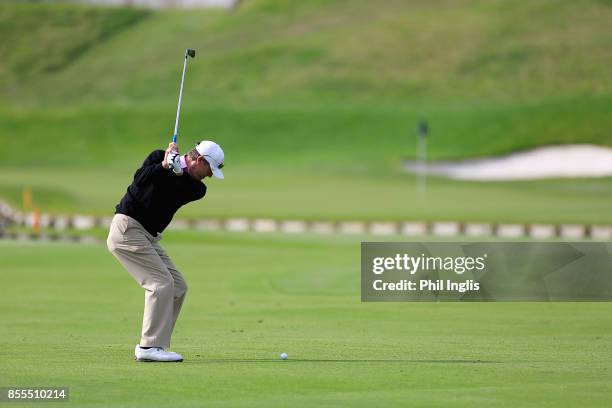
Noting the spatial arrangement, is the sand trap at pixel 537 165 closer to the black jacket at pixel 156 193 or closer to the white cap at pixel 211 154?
the black jacket at pixel 156 193

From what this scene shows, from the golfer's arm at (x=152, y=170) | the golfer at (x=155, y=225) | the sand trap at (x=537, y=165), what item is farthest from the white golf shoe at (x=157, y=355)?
the sand trap at (x=537, y=165)

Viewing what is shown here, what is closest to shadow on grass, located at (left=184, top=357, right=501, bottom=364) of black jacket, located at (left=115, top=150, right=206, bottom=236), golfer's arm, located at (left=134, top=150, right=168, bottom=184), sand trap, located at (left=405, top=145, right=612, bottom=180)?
black jacket, located at (left=115, top=150, right=206, bottom=236)

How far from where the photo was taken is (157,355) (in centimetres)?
1260

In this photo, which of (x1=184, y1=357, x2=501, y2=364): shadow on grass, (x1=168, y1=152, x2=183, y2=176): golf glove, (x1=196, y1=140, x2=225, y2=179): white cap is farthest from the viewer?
(x1=184, y1=357, x2=501, y2=364): shadow on grass

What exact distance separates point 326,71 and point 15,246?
6908cm

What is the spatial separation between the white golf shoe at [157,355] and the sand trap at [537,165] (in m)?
58.1

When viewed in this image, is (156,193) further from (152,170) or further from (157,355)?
(157,355)

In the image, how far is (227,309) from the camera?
797 inches

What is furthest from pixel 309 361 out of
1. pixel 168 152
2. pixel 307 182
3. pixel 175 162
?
pixel 307 182

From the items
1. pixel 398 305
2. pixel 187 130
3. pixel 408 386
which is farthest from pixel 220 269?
pixel 187 130

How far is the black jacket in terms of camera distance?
12531 millimetres

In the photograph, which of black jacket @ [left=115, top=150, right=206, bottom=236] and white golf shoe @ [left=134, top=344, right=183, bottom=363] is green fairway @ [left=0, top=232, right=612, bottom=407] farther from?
black jacket @ [left=115, top=150, right=206, bottom=236]

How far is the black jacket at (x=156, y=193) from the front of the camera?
12531 millimetres

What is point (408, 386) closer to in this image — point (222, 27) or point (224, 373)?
point (224, 373)
